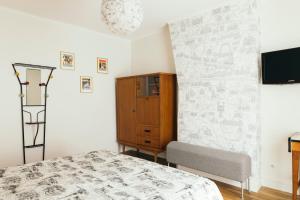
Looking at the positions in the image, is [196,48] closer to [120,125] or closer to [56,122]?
[120,125]

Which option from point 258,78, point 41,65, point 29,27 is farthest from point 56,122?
point 258,78

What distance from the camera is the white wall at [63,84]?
9.84ft

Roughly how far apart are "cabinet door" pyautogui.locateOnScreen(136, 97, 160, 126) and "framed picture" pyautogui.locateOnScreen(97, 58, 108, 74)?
3.17ft

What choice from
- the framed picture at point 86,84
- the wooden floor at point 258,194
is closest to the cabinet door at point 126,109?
the framed picture at point 86,84

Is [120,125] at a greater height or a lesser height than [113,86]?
lesser

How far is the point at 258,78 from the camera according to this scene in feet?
8.65

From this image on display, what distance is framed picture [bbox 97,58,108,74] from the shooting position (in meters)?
4.02

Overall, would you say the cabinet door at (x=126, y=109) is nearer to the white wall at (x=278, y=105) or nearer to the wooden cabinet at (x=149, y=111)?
the wooden cabinet at (x=149, y=111)

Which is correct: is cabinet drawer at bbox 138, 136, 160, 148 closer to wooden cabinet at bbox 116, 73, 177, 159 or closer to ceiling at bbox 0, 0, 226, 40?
wooden cabinet at bbox 116, 73, 177, 159

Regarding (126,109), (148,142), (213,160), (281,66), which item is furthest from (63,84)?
(281,66)

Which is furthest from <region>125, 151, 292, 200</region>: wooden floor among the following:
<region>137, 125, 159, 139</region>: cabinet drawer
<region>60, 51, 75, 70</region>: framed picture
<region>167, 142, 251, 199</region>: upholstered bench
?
<region>60, 51, 75, 70</region>: framed picture

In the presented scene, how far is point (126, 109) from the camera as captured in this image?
405cm

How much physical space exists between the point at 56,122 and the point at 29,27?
1.54 meters

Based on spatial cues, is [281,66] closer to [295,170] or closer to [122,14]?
[295,170]
